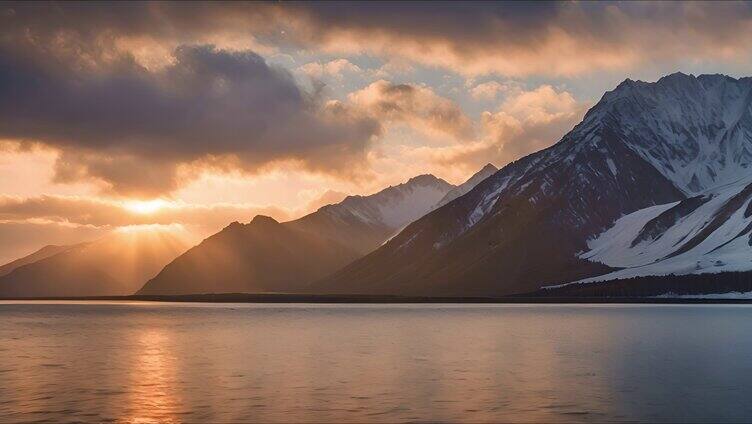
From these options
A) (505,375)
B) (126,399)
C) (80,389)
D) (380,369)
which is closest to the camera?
(126,399)

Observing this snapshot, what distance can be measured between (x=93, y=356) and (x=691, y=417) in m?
73.6

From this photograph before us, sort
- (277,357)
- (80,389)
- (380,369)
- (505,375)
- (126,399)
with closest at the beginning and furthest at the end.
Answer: (126,399) → (80,389) → (505,375) → (380,369) → (277,357)

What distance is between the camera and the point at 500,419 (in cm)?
5978

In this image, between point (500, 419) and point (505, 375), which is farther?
point (505, 375)

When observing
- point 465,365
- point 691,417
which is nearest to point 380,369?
point 465,365

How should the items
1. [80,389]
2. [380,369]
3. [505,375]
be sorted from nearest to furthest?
[80,389], [505,375], [380,369]

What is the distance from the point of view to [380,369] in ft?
299

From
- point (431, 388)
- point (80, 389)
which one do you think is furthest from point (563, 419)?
point (80, 389)

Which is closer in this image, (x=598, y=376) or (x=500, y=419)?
(x=500, y=419)

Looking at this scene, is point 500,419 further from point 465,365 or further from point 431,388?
point 465,365

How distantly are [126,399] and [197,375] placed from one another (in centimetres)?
1723

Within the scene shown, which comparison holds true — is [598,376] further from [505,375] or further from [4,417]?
[4,417]

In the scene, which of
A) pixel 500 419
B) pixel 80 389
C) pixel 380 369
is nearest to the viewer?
pixel 500 419

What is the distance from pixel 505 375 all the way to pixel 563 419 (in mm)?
25273
